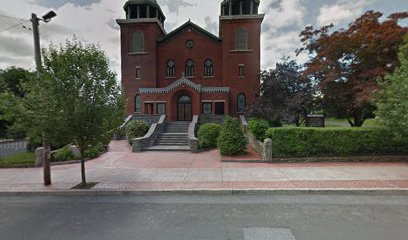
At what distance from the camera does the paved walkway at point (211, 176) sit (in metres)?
6.89

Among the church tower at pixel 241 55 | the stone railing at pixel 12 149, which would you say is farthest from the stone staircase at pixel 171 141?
the church tower at pixel 241 55

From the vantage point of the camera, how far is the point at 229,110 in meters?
25.1

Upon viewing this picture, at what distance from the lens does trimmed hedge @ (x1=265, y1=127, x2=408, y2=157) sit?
10.2 meters

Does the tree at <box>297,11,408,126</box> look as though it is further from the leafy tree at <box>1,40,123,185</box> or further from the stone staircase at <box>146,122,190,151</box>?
the leafy tree at <box>1,40,123,185</box>

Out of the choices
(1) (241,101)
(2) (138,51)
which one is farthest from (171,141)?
(2) (138,51)

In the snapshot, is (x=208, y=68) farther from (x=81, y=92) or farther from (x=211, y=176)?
(x=81, y=92)

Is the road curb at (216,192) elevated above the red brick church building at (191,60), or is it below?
below

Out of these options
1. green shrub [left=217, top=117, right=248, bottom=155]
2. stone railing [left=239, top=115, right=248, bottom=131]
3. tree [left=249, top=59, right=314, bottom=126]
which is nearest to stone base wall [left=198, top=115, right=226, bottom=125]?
stone railing [left=239, top=115, right=248, bottom=131]

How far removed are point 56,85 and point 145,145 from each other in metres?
8.66

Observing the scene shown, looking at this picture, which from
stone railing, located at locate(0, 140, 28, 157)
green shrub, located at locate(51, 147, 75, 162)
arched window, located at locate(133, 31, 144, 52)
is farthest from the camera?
arched window, located at locate(133, 31, 144, 52)

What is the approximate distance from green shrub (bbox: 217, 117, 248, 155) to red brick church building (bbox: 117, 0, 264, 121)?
12370mm

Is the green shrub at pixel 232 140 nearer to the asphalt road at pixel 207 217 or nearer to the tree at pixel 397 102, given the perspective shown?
the asphalt road at pixel 207 217

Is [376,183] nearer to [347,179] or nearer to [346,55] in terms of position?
[347,179]

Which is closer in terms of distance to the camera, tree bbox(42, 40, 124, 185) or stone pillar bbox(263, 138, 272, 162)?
tree bbox(42, 40, 124, 185)
